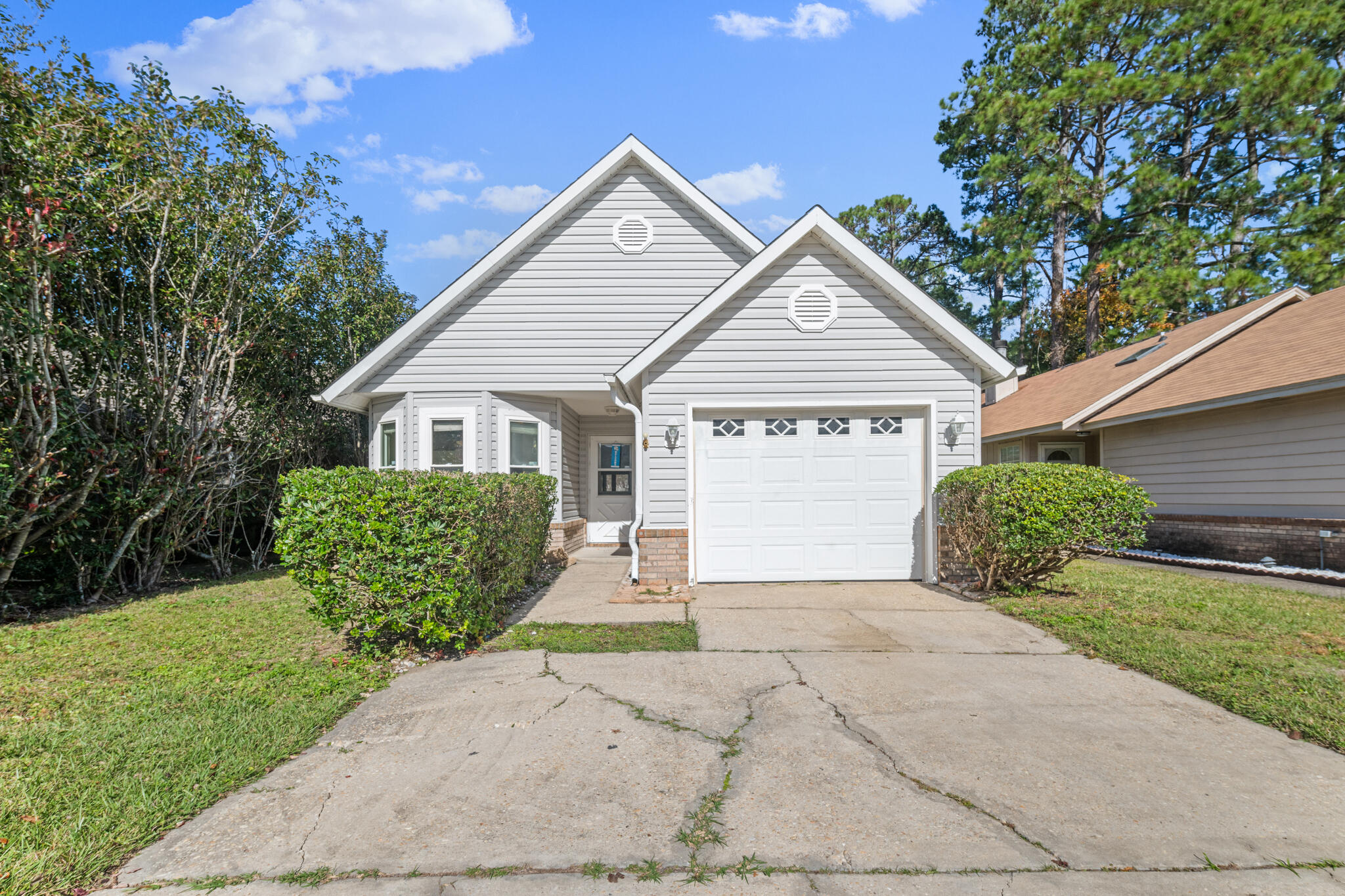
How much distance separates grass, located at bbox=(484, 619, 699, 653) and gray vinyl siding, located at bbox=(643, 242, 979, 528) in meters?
3.05

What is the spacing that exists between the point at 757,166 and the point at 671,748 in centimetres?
4003

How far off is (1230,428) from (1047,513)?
281 inches

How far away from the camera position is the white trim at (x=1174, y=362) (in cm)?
1402

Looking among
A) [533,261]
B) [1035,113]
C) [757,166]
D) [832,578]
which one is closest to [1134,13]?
[1035,113]

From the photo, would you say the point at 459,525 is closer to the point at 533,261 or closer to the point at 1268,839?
the point at 1268,839

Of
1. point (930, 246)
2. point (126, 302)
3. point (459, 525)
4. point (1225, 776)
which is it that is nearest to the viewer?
point (1225, 776)

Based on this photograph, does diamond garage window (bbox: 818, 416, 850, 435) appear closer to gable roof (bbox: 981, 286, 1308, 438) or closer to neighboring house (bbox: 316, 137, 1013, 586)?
neighboring house (bbox: 316, 137, 1013, 586)

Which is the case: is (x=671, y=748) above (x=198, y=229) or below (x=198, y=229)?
below

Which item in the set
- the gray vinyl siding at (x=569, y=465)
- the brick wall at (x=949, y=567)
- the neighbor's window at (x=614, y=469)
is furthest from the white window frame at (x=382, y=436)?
the brick wall at (x=949, y=567)

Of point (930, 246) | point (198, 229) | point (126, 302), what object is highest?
point (930, 246)

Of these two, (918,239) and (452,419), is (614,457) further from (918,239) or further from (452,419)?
(918,239)

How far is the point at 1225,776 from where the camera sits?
3457 mm

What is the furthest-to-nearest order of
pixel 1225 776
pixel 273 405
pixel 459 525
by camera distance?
pixel 273 405, pixel 459 525, pixel 1225 776

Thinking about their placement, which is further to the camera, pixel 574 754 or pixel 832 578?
pixel 832 578
